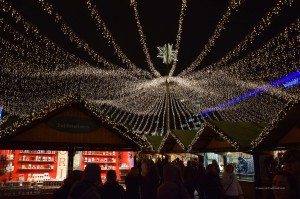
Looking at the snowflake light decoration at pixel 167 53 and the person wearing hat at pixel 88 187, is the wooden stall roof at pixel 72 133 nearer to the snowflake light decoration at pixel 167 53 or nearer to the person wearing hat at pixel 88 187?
the person wearing hat at pixel 88 187

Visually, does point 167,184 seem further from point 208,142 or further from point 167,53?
point 167,53

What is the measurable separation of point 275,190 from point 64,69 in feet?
38.9

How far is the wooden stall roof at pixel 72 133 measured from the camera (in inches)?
321

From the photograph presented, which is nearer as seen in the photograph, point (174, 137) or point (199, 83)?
point (174, 137)

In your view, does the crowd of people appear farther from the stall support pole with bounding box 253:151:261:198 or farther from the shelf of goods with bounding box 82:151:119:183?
the shelf of goods with bounding box 82:151:119:183

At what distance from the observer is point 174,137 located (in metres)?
16.1

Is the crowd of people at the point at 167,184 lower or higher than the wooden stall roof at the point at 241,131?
lower

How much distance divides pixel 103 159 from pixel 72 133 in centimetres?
356

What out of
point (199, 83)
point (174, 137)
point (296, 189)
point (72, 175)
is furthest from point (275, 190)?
point (199, 83)

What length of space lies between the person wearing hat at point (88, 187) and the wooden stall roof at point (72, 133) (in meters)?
4.65

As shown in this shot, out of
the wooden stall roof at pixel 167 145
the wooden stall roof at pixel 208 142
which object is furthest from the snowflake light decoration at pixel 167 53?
the wooden stall roof at pixel 208 142

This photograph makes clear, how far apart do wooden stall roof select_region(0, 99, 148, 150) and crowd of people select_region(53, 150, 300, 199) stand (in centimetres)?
201

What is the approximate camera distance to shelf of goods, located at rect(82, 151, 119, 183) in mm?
11430

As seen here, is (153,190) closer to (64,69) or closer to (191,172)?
(191,172)
